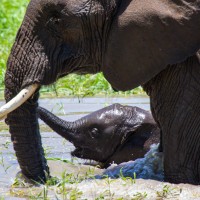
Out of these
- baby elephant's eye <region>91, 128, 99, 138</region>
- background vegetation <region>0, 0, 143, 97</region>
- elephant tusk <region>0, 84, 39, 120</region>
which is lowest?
background vegetation <region>0, 0, 143, 97</region>

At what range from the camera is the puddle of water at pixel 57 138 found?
6.46 meters

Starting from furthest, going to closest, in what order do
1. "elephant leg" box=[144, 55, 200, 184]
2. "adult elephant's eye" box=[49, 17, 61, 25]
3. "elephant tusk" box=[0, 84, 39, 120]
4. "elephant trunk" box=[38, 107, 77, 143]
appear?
"elephant trunk" box=[38, 107, 77, 143], "elephant leg" box=[144, 55, 200, 184], "adult elephant's eye" box=[49, 17, 61, 25], "elephant tusk" box=[0, 84, 39, 120]

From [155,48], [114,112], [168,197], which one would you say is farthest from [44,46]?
[114,112]

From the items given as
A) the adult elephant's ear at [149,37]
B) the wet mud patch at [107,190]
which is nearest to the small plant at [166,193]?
the wet mud patch at [107,190]

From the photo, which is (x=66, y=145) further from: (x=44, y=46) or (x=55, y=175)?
(x=44, y=46)

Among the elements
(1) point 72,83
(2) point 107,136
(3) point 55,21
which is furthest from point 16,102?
(1) point 72,83

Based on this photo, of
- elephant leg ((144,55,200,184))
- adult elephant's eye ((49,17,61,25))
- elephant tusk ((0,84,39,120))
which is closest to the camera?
elephant tusk ((0,84,39,120))

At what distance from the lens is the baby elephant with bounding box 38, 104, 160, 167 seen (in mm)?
7336

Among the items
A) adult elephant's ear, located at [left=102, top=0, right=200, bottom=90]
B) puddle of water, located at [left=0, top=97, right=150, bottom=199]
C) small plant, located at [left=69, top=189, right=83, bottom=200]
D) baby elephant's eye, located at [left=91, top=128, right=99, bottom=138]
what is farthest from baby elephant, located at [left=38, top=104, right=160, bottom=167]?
small plant, located at [left=69, top=189, right=83, bottom=200]

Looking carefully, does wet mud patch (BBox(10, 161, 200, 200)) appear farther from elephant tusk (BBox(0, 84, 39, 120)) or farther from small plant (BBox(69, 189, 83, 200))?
elephant tusk (BBox(0, 84, 39, 120))

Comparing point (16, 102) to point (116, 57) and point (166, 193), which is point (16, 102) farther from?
point (166, 193)

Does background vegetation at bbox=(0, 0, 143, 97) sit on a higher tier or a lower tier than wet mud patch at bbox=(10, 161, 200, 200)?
lower

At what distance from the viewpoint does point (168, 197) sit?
5633mm

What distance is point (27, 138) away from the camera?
19.6 feet
